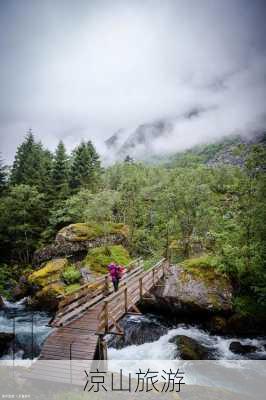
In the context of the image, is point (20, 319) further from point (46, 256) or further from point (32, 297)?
point (46, 256)

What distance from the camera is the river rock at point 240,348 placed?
1291 cm

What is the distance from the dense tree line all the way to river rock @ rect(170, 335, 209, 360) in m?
3.96

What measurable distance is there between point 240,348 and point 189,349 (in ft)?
8.21

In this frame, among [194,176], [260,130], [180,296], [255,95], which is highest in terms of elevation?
[255,95]

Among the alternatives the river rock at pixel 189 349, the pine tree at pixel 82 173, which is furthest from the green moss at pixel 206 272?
the pine tree at pixel 82 173

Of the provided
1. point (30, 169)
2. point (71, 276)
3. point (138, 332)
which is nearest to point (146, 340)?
point (138, 332)

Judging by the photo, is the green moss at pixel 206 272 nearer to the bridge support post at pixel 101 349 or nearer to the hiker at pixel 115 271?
the hiker at pixel 115 271

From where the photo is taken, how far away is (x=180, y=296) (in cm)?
1566

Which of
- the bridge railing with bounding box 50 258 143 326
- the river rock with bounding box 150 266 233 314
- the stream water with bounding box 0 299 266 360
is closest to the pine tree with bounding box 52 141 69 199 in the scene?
the stream water with bounding box 0 299 266 360

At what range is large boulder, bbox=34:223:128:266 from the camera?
23906 mm

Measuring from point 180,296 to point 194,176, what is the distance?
33.5 feet

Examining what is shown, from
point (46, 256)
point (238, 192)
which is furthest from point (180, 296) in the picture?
point (46, 256)

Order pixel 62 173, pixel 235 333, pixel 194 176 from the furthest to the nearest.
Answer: pixel 62 173 → pixel 194 176 → pixel 235 333

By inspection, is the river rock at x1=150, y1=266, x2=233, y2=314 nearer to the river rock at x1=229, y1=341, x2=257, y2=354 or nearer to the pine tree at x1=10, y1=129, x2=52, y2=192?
the river rock at x1=229, y1=341, x2=257, y2=354
